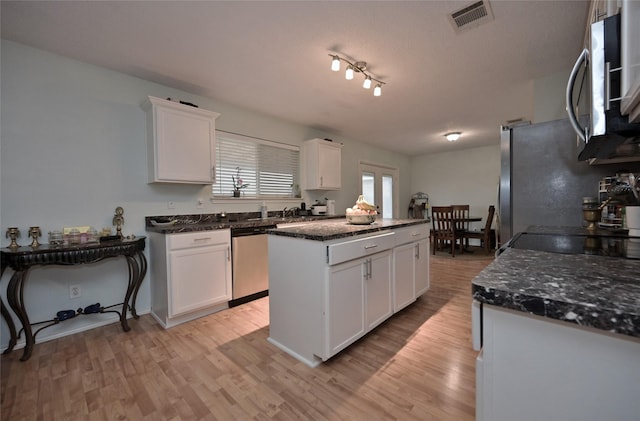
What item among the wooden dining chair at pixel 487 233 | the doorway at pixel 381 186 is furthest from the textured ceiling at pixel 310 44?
the doorway at pixel 381 186

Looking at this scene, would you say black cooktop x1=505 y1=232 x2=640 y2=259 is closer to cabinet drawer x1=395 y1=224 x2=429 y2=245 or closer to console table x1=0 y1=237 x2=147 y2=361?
cabinet drawer x1=395 y1=224 x2=429 y2=245

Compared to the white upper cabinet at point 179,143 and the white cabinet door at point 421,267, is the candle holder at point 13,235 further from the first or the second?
the white cabinet door at point 421,267

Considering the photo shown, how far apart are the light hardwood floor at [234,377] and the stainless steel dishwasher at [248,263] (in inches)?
20.8

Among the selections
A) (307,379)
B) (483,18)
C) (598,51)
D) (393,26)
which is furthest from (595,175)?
(307,379)

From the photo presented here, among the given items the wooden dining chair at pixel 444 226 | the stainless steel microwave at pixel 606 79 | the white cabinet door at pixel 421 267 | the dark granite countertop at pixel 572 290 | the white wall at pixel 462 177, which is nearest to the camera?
the dark granite countertop at pixel 572 290

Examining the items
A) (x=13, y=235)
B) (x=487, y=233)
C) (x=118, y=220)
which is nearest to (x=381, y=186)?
(x=487, y=233)

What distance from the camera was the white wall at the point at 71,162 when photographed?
2115 millimetres

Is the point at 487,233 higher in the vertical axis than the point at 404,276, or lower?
higher

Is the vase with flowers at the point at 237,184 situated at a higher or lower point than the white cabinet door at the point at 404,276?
higher

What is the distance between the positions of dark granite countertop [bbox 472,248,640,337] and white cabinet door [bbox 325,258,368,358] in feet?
3.56

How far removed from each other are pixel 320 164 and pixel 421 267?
2.19 meters

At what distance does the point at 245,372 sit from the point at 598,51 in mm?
2193

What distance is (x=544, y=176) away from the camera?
6.58ft

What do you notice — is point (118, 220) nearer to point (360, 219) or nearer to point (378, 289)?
point (360, 219)
